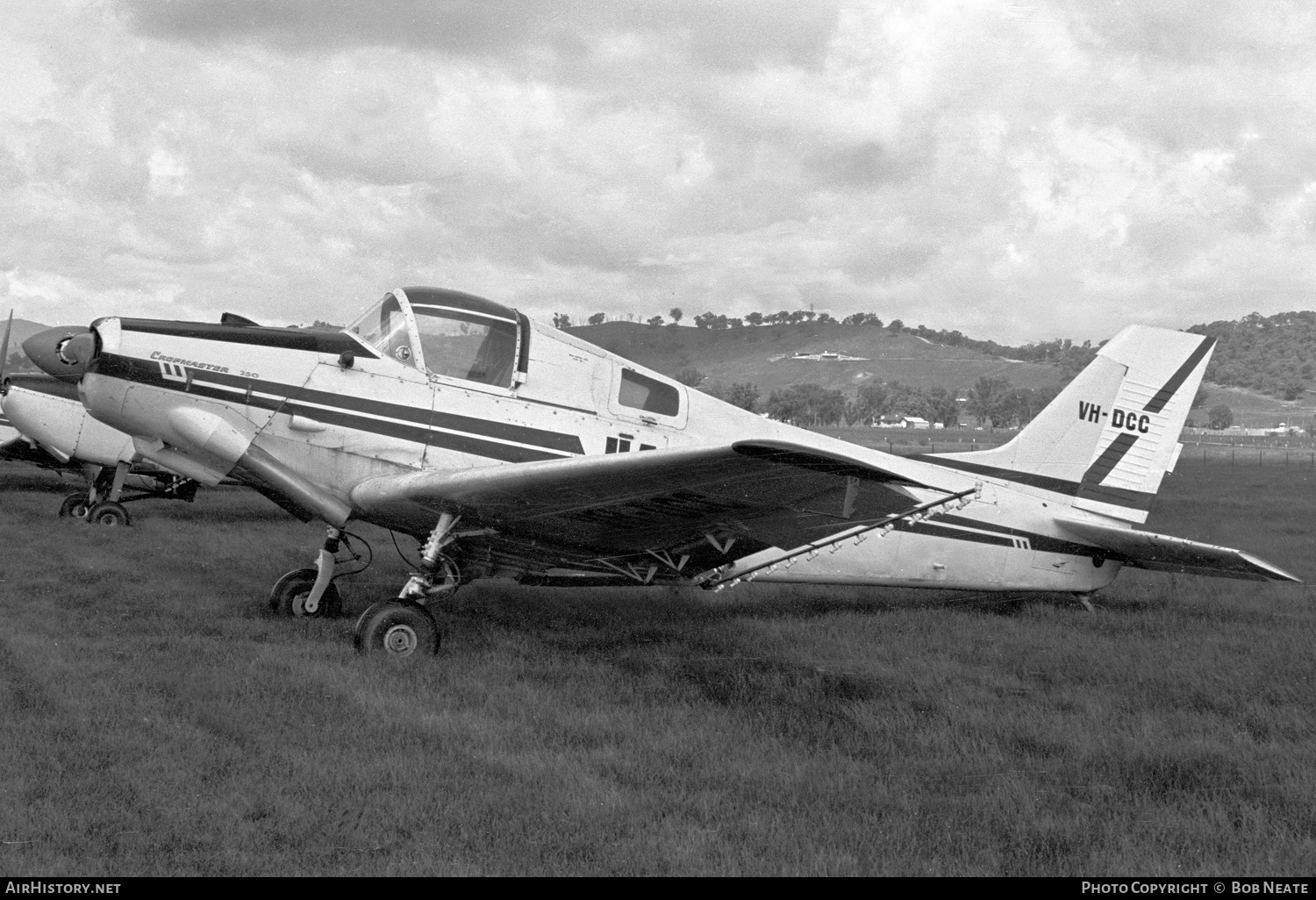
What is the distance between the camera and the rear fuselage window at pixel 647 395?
310 inches

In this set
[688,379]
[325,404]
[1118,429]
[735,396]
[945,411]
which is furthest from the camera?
[945,411]

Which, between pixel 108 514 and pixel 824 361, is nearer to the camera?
pixel 108 514

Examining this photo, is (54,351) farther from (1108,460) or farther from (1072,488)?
(1108,460)

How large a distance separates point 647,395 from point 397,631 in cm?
260

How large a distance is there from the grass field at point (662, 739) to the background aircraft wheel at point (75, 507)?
7.36m

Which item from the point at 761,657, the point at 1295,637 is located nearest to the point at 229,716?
the point at 761,657

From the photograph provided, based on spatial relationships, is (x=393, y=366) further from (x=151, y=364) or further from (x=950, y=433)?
(x=950, y=433)

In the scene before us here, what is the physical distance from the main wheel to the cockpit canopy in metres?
2.27

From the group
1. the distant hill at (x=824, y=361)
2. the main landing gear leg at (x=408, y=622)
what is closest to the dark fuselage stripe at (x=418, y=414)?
the main landing gear leg at (x=408, y=622)

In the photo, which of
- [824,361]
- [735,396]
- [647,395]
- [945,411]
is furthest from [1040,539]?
[824,361]

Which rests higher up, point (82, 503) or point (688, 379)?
point (688, 379)

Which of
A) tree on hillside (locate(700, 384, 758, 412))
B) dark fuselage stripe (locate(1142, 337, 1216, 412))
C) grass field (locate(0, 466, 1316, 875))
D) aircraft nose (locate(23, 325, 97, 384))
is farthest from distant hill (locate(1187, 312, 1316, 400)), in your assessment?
aircraft nose (locate(23, 325, 97, 384))

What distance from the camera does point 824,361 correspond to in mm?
78312

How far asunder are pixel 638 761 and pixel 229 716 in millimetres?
2159
